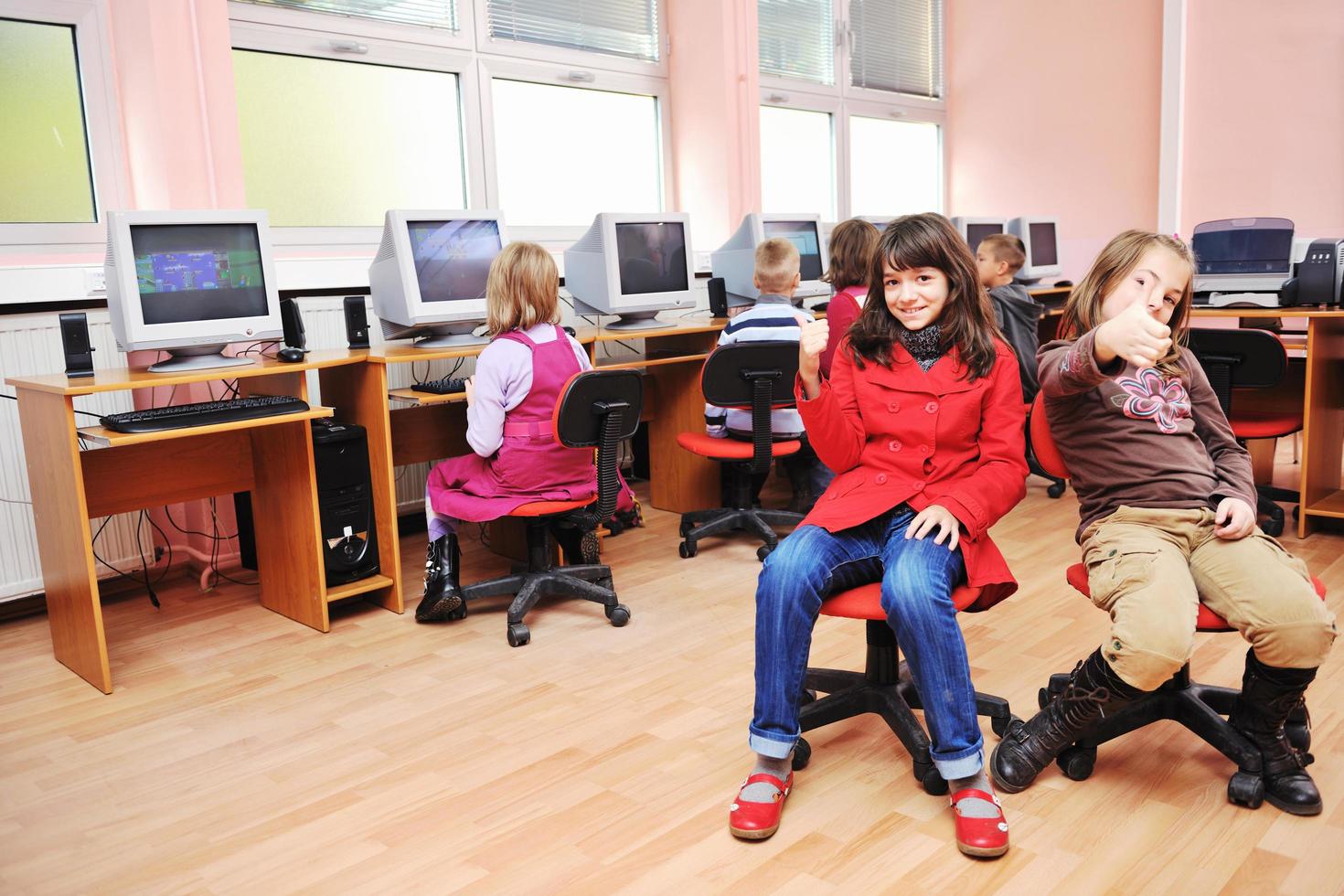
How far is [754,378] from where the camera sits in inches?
136

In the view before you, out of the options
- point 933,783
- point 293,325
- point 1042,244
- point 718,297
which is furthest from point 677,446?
point 1042,244

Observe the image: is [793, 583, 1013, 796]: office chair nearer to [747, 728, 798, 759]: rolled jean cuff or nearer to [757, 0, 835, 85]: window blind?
[747, 728, 798, 759]: rolled jean cuff

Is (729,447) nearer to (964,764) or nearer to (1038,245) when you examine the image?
(964,764)

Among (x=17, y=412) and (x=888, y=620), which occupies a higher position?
(x=17, y=412)

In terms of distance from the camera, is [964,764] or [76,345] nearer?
[964,764]

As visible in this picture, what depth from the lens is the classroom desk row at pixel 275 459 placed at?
107 inches

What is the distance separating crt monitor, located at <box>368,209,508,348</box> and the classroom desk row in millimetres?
159

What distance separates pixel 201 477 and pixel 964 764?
8.01 ft

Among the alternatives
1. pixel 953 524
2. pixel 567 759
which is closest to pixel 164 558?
pixel 567 759

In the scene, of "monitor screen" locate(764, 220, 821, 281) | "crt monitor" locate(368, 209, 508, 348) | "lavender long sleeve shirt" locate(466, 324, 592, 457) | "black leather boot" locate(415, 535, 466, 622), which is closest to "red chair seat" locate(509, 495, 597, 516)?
"lavender long sleeve shirt" locate(466, 324, 592, 457)

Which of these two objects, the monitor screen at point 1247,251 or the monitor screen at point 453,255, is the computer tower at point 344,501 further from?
the monitor screen at point 1247,251

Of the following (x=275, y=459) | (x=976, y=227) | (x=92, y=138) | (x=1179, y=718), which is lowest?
(x=1179, y=718)

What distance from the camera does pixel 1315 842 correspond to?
5.87 ft

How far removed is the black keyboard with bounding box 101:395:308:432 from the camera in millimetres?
2680
